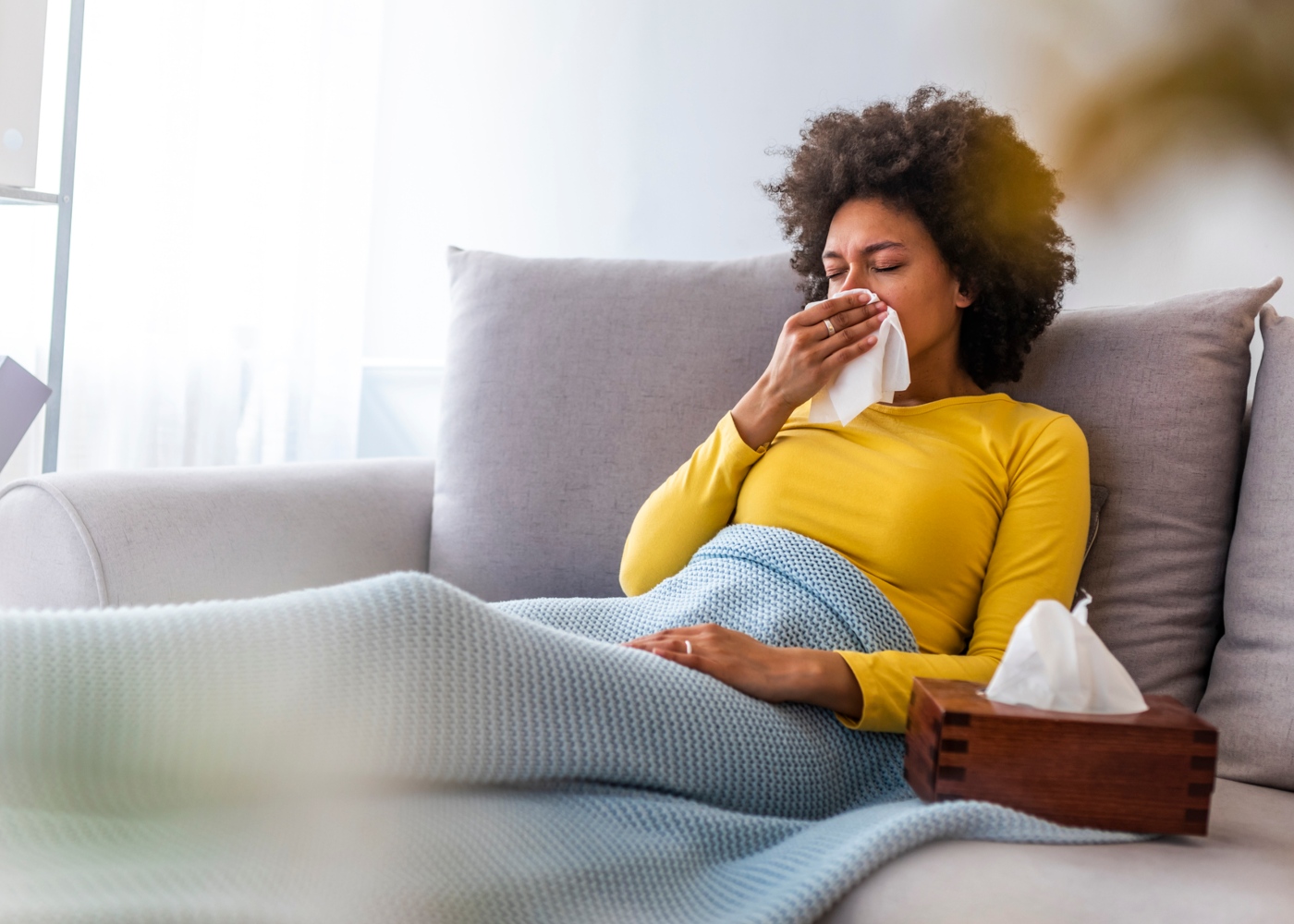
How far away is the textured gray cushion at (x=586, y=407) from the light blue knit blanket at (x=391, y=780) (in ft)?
2.17

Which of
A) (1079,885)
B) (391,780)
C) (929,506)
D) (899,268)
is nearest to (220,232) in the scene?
(899,268)

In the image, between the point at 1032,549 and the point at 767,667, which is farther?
the point at 1032,549

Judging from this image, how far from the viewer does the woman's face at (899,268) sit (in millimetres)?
1418

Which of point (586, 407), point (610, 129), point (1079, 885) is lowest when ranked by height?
point (1079, 885)

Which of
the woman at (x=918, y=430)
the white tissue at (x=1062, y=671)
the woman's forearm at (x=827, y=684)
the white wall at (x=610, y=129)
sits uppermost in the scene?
the white wall at (x=610, y=129)

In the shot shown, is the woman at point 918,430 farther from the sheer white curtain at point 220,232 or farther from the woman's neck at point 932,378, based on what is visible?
the sheer white curtain at point 220,232

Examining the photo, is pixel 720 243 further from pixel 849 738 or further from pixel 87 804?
pixel 87 804

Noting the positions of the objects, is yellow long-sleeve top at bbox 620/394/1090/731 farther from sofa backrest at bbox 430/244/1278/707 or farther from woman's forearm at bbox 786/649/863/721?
sofa backrest at bbox 430/244/1278/707

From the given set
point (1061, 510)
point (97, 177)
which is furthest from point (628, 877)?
point (97, 177)

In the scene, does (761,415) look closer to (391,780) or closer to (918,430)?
(918,430)

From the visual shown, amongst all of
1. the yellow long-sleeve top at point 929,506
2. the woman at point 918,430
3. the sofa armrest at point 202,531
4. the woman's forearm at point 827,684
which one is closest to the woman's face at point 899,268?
the woman at point 918,430

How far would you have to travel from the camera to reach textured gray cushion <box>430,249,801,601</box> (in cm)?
165

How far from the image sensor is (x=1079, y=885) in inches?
30.9

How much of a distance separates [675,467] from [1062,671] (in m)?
0.83
